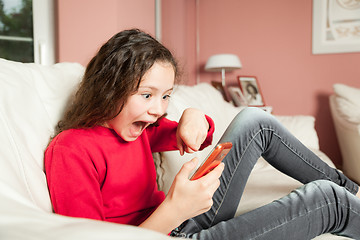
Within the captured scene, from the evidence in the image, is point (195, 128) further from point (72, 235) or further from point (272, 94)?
point (272, 94)

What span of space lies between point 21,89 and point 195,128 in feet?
1.53

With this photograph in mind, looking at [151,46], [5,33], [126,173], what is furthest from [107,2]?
[126,173]

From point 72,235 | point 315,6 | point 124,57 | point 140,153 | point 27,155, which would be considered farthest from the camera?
point 315,6

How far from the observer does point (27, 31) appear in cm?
223

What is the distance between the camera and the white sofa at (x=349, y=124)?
2.53 m

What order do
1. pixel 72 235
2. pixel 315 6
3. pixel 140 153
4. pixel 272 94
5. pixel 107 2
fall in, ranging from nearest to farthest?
pixel 72 235 < pixel 140 153 < pixel 107 2 < pixel 315 6 < pixel 272 94

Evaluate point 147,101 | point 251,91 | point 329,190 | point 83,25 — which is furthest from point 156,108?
point 251,91

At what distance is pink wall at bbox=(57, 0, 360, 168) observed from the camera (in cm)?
339

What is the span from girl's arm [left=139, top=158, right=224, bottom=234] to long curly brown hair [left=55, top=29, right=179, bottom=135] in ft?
0.79

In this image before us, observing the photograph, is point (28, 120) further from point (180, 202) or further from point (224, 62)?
point (224, 62)

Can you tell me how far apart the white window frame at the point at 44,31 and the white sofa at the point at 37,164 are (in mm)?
1261

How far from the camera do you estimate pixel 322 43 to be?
3.36m

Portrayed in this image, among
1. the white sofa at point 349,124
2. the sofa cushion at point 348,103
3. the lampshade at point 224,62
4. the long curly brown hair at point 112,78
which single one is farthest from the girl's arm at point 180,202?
the lampshade at point 224,62

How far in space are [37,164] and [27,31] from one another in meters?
1.87
